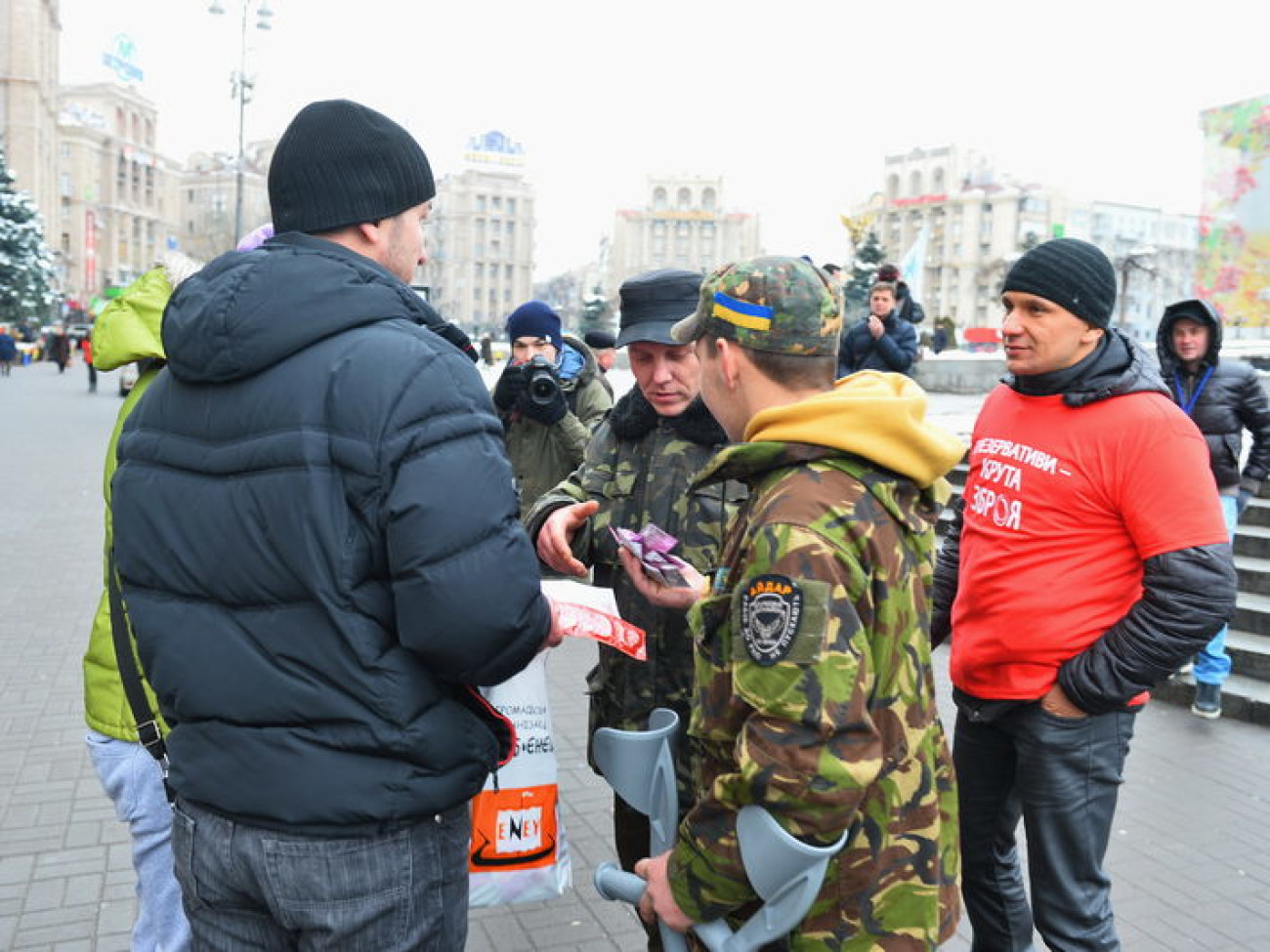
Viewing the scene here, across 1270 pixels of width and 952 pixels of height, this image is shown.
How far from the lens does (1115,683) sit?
258cm

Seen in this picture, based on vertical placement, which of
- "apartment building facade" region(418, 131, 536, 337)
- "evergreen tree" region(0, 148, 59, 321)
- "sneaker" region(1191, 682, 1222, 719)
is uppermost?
"apartment building facade" region(418, 131, 536, 337)

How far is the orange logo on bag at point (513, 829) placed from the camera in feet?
8.24

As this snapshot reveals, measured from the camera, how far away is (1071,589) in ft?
8.89

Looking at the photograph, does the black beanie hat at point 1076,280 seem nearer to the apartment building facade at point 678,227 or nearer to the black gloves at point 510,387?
the black gloves at point 510,387

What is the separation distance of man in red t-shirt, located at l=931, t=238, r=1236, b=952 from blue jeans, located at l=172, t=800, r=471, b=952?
167cm

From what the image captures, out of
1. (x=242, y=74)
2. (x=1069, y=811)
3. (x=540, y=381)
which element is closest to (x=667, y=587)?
(x=1069, y=811)

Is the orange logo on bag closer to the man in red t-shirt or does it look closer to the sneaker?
the man in red t-shirt

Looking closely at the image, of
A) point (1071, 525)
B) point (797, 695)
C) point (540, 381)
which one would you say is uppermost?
point (540, 381)

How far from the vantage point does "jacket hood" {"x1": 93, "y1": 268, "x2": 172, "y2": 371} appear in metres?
2.61

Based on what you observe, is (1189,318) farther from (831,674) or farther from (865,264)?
(865,264)

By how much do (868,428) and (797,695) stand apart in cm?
49

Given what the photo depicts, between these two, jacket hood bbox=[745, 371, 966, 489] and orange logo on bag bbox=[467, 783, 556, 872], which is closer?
jacket hood bbox=[745, 371, 966, 489]

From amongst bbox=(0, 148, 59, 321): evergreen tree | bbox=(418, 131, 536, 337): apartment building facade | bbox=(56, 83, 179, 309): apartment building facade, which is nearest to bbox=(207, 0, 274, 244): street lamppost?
bbox=(0, 148, 59, 321): evergreen tree

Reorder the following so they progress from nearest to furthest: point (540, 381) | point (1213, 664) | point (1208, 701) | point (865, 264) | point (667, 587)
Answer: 1. point (667, 587)
2. point (540, 381)
3. point (1213, 664)
4. point (1208, 701)
5. point (865, 264)
